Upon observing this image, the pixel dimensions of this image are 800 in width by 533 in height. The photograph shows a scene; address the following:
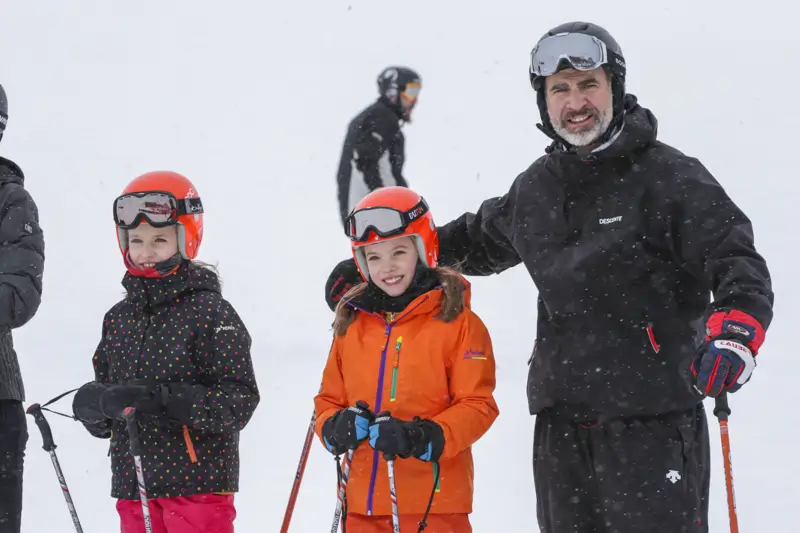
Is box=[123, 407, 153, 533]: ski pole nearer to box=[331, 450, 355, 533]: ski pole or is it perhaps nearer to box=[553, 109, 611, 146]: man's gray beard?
box=[331, 450, 355, 533]: ski pole

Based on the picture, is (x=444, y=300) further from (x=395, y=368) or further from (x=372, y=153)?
(x=372, y=153)

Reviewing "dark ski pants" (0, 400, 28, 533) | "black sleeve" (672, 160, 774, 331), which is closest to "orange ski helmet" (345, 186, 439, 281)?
"black sleeve" (672, 160, 774, 331)

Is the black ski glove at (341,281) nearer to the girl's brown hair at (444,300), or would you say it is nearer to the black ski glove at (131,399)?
the girl's brown hair at (444,300)

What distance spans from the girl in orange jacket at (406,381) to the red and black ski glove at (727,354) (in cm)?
88

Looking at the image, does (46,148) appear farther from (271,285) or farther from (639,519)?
(639,519)

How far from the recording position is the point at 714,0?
22.4m

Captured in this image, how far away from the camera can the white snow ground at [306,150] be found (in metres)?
7.04

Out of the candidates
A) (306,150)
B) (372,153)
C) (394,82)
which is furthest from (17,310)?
(306,150)

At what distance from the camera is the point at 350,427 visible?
11.2 ft

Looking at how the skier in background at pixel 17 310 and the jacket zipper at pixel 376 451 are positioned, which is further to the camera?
the skier in background at pixel 17 310

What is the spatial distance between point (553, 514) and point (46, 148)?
17.5 metres

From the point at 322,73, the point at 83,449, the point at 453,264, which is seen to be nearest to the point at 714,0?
the point at 322,73

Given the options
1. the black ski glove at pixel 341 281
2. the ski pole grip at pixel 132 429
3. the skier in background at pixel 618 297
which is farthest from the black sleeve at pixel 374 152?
the ski pole grip at pixel 132 429

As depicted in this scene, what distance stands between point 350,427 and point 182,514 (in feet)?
2.52
